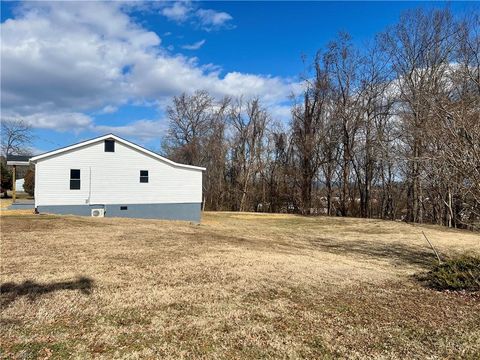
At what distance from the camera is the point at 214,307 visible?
481cm

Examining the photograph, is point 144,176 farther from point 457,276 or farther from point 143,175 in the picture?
point 457,276

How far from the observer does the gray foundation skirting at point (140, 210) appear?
1882cm

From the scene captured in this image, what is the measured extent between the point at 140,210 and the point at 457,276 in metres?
17.4

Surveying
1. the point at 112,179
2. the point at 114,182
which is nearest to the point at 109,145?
the point at 112,179

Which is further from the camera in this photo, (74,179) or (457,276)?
(74,179)

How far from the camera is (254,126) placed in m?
37.4

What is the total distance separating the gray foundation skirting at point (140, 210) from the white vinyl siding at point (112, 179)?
0.22m

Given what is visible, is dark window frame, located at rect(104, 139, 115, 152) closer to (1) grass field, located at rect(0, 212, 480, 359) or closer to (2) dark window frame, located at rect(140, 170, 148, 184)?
(2) dark window frame, located at rect(140, 170, 148, 184)

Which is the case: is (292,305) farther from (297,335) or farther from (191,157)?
(191,157)

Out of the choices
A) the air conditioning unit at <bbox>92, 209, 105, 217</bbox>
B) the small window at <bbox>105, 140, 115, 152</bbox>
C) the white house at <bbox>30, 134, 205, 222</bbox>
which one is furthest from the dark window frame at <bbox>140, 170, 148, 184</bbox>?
the air conditioning unit at <bbox>92, 209, 105, 217</bbox>

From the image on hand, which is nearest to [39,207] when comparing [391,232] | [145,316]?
[145,316]

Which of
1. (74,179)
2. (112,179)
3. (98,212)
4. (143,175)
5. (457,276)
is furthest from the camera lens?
(143,175)

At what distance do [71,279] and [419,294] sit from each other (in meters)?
5.46

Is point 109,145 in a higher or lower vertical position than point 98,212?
higher
